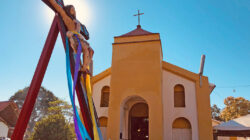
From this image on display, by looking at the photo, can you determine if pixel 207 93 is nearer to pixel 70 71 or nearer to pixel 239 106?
pixel 70 71

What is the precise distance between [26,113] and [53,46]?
1.75 m

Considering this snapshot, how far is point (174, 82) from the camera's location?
12406 millimetres

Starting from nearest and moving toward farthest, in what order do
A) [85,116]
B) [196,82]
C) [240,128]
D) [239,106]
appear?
[85,116]
[240,128]
[196,82]
[239,106]

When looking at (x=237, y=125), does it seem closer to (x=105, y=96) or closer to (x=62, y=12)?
(x=105, y=96)

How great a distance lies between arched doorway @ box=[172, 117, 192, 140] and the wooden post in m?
Answer: 9.11

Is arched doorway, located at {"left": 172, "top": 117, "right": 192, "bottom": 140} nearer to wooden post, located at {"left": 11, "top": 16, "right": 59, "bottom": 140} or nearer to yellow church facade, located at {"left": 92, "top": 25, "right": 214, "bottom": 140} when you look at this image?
yellow church facade, located at {"left": 92, "top": 25, "right": 214, "bottom": 140}

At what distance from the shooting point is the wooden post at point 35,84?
13.2 ft

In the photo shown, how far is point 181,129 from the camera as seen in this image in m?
11.5

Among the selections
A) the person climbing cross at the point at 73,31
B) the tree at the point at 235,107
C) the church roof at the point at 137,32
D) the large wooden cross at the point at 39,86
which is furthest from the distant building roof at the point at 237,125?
the tree at the point at 235,107

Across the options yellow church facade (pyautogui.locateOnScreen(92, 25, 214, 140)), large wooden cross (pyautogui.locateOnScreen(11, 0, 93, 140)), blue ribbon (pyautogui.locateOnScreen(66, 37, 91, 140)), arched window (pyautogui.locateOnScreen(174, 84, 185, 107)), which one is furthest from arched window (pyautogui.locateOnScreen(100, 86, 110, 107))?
blue ribbon (pyautogui.locateOnScreen(66, 37, 91, 140))

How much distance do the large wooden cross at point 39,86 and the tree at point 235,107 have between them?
35297 mm

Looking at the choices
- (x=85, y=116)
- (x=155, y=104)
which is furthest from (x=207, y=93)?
(x=85, y=116)

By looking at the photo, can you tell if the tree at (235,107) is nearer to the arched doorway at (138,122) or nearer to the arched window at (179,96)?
the arched window at (179,96)

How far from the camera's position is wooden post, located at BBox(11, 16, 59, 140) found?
159 inches
